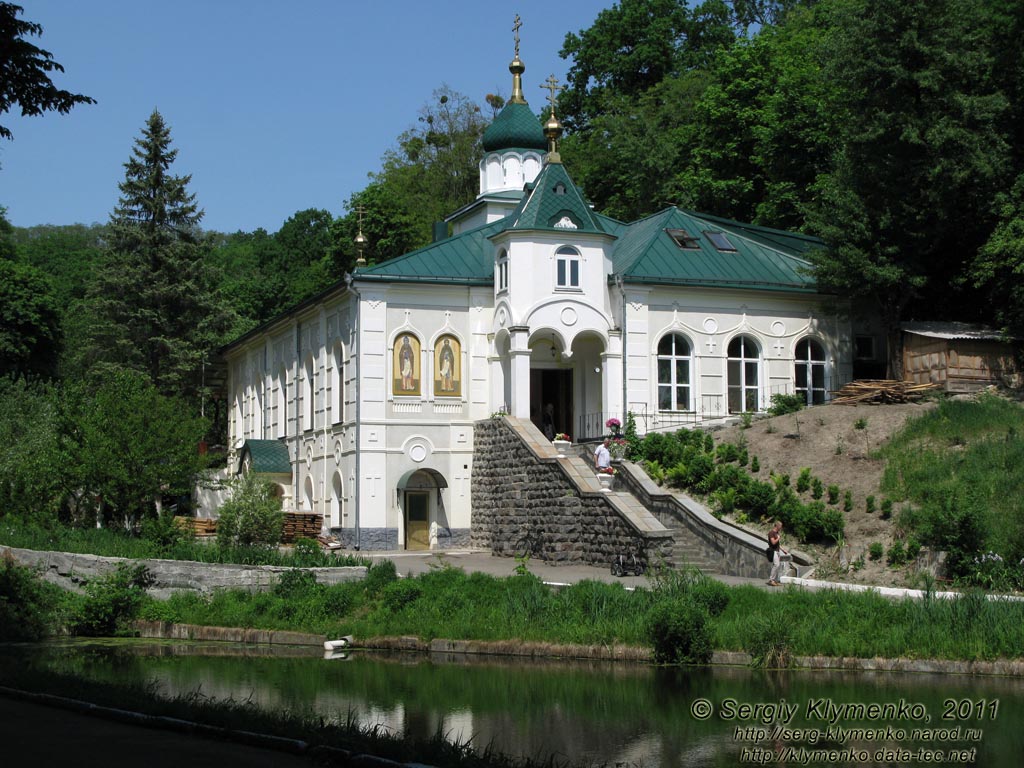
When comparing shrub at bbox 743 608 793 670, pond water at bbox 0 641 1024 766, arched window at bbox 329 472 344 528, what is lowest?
pond water at bbox 0 641 1024 766

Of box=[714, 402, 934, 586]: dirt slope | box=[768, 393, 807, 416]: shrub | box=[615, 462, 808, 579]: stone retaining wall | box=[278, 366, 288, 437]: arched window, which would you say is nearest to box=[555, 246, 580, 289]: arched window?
box=[714, 402, 934, 586]: dirt slope

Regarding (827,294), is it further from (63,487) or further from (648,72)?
(648,72)

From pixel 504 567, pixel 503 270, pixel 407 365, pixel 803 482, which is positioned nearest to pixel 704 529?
pixel 803 482

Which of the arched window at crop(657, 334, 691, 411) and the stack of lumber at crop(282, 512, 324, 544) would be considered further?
the arched window at crop(657, 334, 691, 411)

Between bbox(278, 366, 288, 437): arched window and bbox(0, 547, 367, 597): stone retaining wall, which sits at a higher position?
bbox(278, 366, 288, 437): arched window

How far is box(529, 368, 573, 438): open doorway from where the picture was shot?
42188mm

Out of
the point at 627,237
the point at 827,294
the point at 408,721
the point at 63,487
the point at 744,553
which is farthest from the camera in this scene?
the point at 627,237

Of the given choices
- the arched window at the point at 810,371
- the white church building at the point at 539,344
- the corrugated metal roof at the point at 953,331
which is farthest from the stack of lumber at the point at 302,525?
the corrugated metal roof at the point at 953,331

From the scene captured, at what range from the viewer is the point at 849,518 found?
94.4ft

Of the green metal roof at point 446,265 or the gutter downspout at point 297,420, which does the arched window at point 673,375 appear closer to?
the green metal roof at point 446,265

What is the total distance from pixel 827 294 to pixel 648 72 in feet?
96.4

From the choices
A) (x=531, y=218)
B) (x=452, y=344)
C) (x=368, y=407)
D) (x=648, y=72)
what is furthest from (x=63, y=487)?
(x=648, y=72)

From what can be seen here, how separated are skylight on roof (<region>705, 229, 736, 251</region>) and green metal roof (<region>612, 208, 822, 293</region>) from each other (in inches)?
4.4

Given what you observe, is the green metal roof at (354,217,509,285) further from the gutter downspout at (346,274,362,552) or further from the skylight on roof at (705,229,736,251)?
the skylight on roof at (705,229,736,251)
